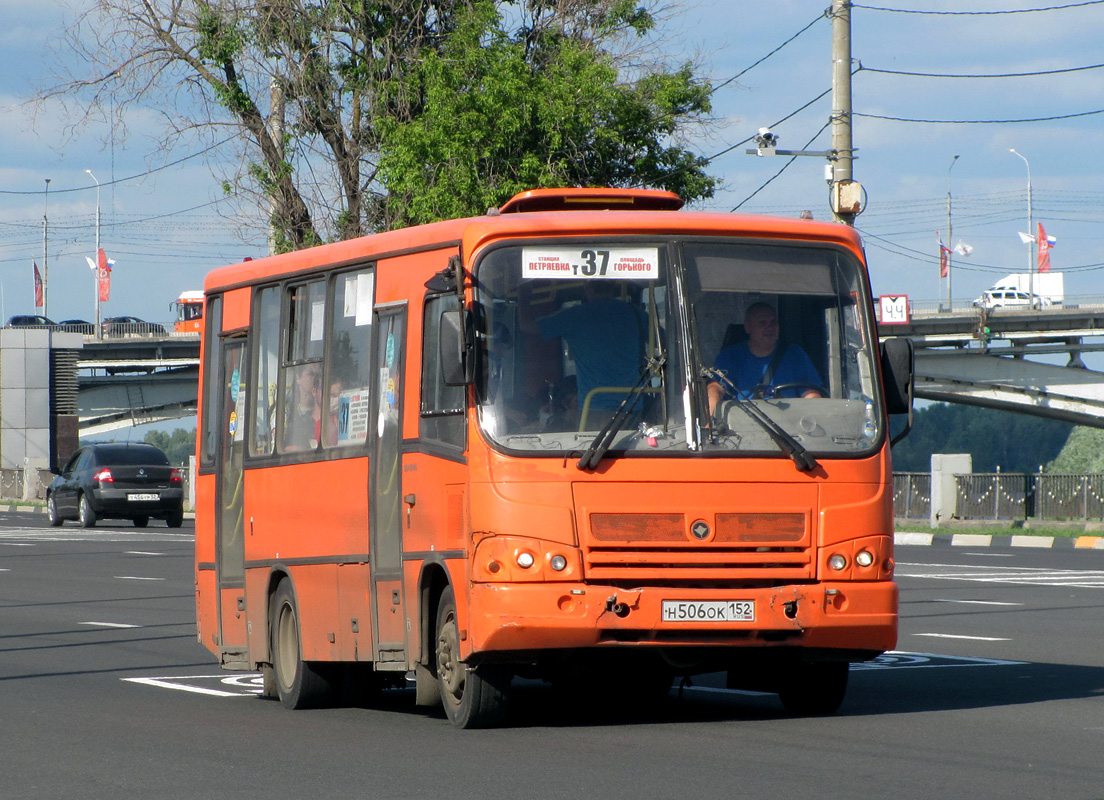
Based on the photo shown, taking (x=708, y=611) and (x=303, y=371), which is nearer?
(x=708, y=611)

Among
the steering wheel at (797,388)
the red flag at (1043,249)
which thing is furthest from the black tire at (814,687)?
the red flag at (1043,249)

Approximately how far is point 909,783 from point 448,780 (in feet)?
5.94

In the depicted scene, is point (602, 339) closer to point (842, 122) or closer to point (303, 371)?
point (303, 371)

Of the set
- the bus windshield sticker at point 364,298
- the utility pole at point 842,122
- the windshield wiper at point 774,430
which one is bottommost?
the windshield wiper at point 774,430

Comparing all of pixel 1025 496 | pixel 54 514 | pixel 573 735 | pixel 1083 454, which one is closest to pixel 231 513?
pixel 573 735

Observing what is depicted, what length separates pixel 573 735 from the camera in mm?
8672

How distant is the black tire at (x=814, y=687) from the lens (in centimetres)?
945

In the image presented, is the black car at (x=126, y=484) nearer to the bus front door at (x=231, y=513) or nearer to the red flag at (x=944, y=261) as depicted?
the bus front door at (x=231, y=513)

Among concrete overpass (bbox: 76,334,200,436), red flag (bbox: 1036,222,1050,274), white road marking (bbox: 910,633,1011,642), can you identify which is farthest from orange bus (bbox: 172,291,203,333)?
white road marking (bbox: 910,633,1011,642)

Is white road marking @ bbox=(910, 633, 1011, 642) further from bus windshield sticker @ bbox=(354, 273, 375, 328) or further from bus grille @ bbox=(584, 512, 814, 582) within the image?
bus windshield sticker @ bbox=(354, 273, 375, 328)

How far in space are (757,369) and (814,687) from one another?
72.0 inches

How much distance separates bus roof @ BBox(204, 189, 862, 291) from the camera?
8.89m

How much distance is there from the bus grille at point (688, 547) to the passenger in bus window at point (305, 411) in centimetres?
260

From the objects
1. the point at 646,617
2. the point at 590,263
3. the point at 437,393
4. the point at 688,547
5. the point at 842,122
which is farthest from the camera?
the point at 842,122
